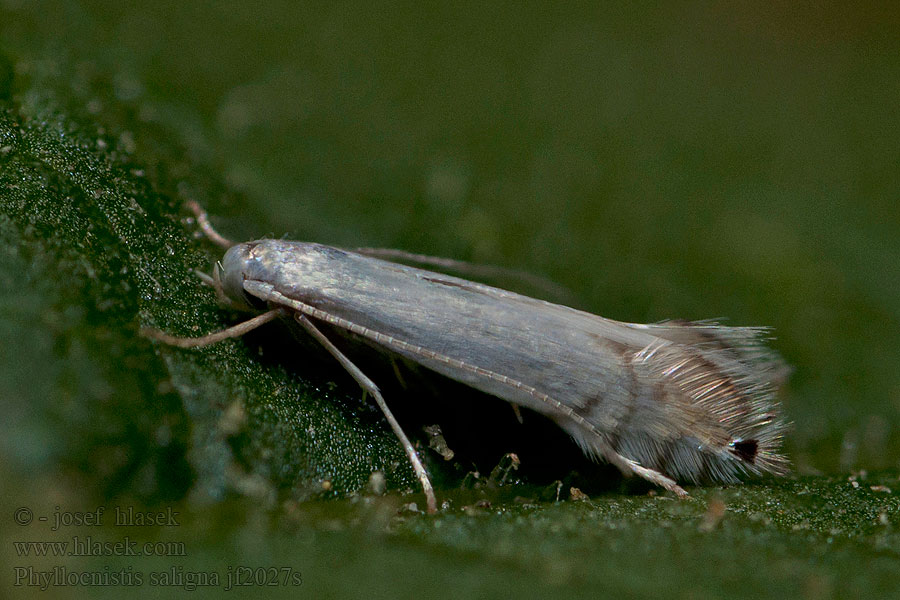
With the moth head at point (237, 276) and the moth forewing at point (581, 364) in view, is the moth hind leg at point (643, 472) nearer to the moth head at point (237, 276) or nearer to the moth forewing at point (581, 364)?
the moth forewing at point (581, 364)

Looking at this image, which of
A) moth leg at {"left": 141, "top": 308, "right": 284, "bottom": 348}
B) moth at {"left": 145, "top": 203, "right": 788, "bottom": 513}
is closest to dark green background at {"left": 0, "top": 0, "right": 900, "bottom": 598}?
moth leg at {"left": 141, "top": 308, "right": 284, "bottom": 348}

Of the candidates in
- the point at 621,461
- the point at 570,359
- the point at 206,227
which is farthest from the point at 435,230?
the point at 621,461

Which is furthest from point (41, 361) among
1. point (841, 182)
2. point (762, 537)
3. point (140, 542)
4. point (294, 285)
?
point (841, 182)

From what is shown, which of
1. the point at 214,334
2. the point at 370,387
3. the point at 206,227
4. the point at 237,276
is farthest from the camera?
the point at 206,227

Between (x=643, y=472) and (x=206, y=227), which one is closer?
(x=643, y=472)

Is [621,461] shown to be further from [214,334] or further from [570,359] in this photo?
[214,334]

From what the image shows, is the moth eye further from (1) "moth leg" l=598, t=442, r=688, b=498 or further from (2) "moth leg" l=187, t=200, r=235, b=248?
(2) "moth leg" l=187, t=200, r=235, b=248

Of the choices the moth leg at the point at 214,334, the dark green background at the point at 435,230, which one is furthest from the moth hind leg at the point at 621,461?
the moth leg at the point at 214,334
